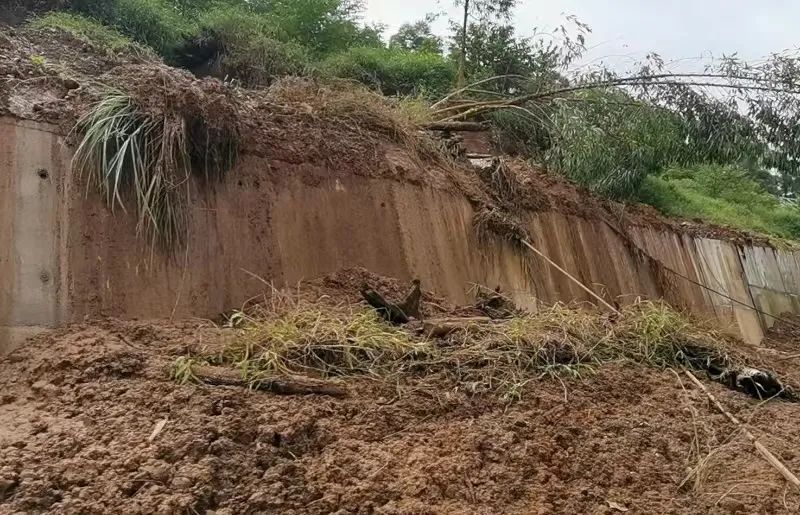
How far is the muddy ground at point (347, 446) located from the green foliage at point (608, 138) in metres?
→ 5.33

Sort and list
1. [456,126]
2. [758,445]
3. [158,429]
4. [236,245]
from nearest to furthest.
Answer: [158,429]
[758,445]
[236,245]
[456,126]

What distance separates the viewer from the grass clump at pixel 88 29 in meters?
6.86

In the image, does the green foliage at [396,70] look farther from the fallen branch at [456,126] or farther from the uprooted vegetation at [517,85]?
the fallen branch at [456,126]

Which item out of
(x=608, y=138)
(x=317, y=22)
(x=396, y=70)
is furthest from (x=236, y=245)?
(x=317, y=22)

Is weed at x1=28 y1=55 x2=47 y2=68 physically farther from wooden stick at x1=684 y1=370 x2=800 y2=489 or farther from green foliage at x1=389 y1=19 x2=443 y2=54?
green foliage at x1=389 y1=19 x2=443 y2=54

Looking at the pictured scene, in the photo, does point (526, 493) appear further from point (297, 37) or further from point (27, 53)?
point (297, 37)

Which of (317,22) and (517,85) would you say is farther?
(317,22)

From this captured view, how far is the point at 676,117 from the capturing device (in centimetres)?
877

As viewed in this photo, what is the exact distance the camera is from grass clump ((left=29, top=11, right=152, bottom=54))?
22.5ft

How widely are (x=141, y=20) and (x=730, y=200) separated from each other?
11450mm

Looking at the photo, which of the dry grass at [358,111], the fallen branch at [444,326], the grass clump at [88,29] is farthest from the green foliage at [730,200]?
the fallen branch at [444,326]

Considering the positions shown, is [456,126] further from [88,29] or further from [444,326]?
[444,326]

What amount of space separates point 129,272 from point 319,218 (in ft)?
5.08

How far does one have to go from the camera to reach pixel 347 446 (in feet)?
10.3
